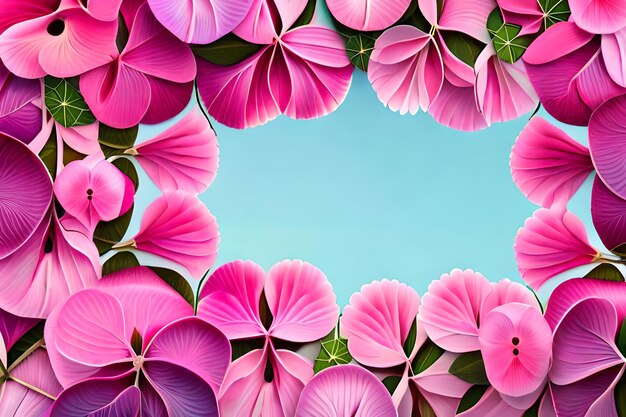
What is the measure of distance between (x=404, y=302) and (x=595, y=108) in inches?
12.6

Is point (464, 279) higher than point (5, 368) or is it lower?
higher

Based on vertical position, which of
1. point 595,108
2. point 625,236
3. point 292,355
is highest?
point 595,108

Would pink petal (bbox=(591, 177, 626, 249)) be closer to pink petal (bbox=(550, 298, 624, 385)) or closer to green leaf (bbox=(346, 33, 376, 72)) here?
pink petal (bbox=(550, 298, 624, 385))

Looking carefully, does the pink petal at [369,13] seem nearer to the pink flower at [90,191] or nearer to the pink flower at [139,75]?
the pink flower at [139,75]

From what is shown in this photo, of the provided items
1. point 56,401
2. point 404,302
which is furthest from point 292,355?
point 56,401

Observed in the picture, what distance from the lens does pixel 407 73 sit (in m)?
0.71

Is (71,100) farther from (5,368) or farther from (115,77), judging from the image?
(5,368)

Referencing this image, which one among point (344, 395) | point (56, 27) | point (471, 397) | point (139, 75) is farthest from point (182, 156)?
point (471, 397)

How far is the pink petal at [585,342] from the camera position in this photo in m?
0.64

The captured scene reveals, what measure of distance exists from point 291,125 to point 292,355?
0.28 meters

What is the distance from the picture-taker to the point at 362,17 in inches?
27.1

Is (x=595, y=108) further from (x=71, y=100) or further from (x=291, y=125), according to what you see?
(x=71, y=100)

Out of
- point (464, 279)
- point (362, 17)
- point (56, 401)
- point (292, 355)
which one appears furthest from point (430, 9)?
point (56, 401)

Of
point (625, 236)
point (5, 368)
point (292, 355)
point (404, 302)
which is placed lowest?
point (5, 368)
